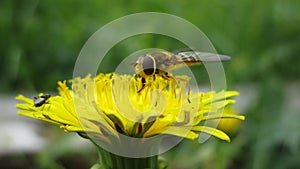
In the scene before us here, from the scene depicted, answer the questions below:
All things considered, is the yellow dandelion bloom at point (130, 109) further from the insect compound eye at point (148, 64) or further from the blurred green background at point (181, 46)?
the blurred green background at point (181, 46)

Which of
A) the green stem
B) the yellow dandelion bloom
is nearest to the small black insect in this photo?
the yellow dandelion bloom

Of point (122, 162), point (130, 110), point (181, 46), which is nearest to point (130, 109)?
point (130, 110)

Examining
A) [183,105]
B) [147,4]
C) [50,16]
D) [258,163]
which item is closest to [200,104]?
[183,105]

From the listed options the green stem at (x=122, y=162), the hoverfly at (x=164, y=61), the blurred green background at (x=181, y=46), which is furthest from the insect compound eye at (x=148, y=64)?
the blurred green background at (x=181, y=46)

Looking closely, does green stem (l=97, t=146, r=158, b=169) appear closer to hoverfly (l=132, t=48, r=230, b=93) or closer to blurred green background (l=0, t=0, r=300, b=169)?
hoverfly (l=132, t=48, r=230, b=93)

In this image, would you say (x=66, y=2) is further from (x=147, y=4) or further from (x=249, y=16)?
(x=249, y=16)

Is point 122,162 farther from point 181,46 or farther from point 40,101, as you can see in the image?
point 181,46
